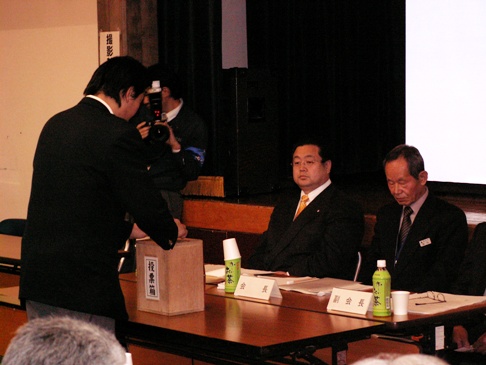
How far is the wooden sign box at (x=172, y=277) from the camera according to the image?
3.05 metres

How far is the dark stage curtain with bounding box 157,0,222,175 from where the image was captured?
18.9ft

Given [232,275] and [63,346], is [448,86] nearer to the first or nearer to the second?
[232,275]

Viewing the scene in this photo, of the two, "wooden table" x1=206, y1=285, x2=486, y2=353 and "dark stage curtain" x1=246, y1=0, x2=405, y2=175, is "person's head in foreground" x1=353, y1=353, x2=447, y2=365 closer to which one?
"wooden table" x1=206, y1=285, x2=486, y2=353

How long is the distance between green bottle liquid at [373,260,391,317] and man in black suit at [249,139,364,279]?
1.00 m

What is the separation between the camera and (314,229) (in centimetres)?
405

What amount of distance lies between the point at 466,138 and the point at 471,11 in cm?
73

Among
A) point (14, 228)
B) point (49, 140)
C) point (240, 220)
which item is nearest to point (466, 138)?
point (240, 220)

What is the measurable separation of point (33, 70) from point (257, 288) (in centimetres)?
385

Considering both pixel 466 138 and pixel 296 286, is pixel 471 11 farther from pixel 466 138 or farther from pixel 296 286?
pixel 296 286

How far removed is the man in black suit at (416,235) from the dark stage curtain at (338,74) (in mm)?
2944

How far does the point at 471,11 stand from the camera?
17.3ft

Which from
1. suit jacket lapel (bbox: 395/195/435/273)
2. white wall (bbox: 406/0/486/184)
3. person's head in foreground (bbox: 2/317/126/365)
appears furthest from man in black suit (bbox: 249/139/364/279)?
person's head in foreground (bbox: 2/317/126/365)

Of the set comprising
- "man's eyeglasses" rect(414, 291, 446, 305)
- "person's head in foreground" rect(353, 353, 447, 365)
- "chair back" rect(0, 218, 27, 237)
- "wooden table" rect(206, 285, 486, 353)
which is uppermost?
"person's head in foreground" rect(353, 353, 447, 365)

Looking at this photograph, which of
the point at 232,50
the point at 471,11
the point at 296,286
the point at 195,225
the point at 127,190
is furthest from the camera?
the point at 232,50
